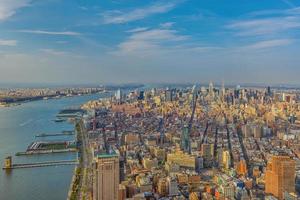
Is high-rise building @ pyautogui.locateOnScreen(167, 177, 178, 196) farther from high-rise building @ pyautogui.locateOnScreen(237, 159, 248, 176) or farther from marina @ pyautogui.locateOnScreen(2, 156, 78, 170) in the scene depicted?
marina @ pyautogui.locateOnScreen(2, 156, 78, 170)

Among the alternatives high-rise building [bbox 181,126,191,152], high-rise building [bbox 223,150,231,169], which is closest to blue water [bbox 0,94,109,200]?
high-rise building [bbox 181,126,191,152]

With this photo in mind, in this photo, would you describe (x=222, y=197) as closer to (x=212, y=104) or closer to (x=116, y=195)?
(x=116, y=195)

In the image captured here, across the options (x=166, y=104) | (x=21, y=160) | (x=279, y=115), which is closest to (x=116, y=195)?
(x=21, y=160)

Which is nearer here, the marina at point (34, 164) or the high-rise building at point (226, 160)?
the marina at point (34, 164)

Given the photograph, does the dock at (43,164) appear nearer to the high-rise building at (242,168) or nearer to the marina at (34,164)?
the marina at (34,164)

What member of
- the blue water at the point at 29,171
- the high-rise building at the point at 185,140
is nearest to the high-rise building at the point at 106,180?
the blue water at the point at 29,171

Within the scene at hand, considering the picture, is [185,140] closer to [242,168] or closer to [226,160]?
[226,160]

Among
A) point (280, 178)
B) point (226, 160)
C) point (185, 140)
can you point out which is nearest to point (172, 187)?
point (280, 178)
